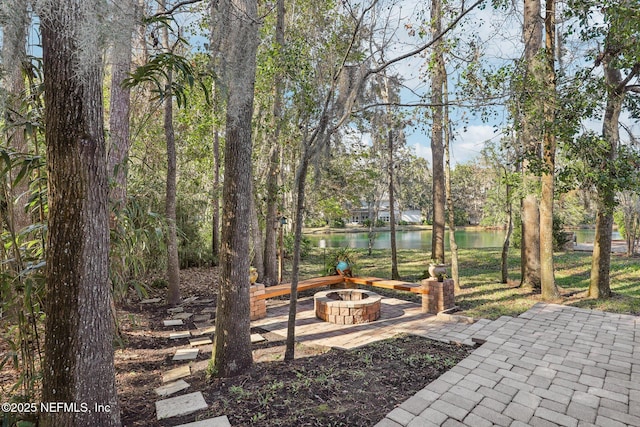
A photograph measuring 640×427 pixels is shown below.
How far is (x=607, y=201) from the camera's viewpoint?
520 cm

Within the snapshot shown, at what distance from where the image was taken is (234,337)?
3.05m

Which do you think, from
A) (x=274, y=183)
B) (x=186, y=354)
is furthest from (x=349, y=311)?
(x=274, y=183)

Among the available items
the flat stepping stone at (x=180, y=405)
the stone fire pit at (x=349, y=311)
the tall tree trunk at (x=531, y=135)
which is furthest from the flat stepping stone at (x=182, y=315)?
the tall tree trunk at (x=531, y=135)

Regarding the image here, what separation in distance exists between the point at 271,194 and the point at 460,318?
4.32 m

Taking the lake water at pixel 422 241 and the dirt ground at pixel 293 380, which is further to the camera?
the lake water at pixel 422 241

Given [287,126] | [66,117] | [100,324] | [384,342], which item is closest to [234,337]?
[100,324]

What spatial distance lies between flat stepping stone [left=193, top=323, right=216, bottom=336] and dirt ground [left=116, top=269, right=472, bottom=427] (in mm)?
381

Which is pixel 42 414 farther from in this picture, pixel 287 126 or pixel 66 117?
pixel 287 126

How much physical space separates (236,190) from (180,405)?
70.9 inches

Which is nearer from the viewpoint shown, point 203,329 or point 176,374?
point 176,374

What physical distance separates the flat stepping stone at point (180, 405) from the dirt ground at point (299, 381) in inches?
2.1

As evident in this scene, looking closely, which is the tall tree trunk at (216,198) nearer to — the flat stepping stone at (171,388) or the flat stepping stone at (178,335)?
the flat stepping stone at (178,335)

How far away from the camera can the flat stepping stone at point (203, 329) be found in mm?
4586

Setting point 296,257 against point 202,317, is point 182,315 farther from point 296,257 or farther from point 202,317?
point 296,257
